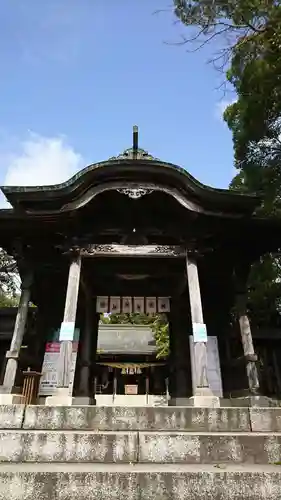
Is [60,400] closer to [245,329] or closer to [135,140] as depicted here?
[245,329]

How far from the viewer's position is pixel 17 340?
8.42 m

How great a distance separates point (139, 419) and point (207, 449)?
1289mm

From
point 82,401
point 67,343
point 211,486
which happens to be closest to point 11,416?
point 67,343

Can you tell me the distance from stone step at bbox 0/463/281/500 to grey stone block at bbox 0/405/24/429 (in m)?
2.14

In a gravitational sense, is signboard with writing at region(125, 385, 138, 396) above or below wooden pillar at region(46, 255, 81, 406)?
above

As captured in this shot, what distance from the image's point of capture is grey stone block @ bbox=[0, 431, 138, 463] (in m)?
4.35

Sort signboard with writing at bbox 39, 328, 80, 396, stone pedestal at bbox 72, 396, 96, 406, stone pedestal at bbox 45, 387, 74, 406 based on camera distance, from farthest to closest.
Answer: signboard with writing at bbox 39, 328, 80, 396
stone pedestal at bbox 72, 396, 96, 406
stone pedestal at bbox 45, 387, 74, 406

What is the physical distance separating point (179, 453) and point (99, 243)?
243 inches

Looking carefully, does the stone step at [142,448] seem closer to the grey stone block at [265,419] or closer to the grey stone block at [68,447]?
the grey stone block at [68,447]

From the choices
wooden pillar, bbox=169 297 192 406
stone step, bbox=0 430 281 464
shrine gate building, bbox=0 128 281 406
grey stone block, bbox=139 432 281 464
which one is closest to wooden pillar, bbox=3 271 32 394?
shrine gate building, bbox=0 128 281 406

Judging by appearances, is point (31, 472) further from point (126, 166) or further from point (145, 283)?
point (145, 283)

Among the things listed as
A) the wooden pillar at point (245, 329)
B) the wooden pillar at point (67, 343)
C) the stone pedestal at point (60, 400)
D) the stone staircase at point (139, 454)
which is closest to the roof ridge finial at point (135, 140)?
the wooden pillar at point (67, 343)

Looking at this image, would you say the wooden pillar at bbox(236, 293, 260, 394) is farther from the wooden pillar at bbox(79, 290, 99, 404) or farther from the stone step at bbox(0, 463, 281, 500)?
the stone step at bbox(0, 463, 281, 500)

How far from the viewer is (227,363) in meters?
10.9
